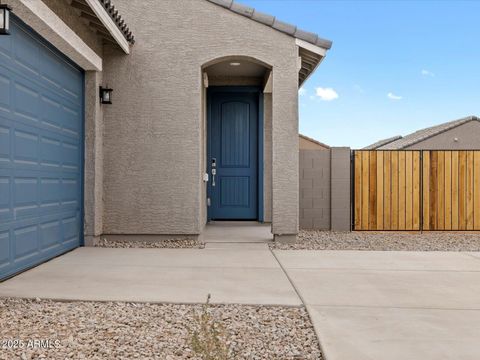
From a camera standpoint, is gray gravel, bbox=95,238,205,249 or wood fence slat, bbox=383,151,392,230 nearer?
gray gravel, bbox=95,238,205,249

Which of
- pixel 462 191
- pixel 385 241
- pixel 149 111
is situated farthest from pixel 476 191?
pixel 149 111

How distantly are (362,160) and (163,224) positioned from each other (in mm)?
4438

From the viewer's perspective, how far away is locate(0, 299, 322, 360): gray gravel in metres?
2.66

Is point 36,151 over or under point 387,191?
over

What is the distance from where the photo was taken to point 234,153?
10.2 meters

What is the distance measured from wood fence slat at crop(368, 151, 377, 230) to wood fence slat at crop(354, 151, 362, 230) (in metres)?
0.19

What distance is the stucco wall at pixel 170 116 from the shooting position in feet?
23.2

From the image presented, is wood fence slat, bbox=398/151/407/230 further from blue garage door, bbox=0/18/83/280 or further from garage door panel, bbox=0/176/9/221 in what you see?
garage door panel, bbox=0/176/9/221

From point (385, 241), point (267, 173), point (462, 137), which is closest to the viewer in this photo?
point (385, 241)

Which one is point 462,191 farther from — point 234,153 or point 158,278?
point 158,278

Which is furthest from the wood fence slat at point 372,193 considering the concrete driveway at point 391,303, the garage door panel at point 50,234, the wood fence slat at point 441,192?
the garage door panel at point 50,234

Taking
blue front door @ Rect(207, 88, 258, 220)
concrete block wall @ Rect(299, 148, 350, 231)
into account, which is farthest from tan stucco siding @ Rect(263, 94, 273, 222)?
concrete block wall @ Rect(299, 148, 350, 231)

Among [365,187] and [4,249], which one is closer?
[4,249]

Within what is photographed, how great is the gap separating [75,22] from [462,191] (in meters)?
7.91
